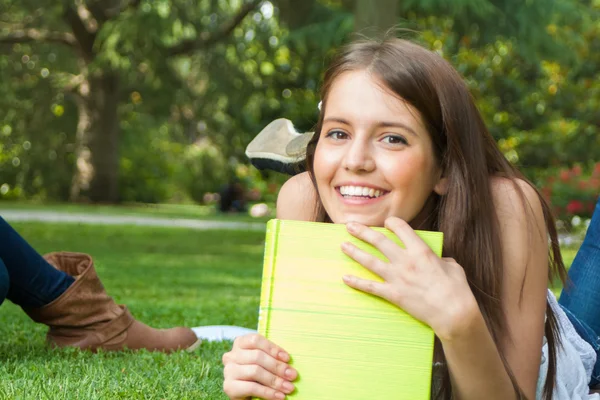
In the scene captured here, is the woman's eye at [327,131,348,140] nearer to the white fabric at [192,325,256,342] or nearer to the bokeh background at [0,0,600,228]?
the white fabric at [192,325,256,342]

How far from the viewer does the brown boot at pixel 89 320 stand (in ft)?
10.1

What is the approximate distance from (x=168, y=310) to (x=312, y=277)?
129 inches

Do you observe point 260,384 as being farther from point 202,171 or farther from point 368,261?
point 202,171

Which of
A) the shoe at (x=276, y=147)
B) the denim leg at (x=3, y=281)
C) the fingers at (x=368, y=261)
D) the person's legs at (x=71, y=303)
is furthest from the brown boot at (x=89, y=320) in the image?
the fingers at (x=368, y=261)

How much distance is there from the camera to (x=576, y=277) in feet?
9.39

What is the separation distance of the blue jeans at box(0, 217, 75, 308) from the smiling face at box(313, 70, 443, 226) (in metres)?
1.47

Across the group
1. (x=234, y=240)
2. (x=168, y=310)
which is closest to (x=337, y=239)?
(x=168, y=310)

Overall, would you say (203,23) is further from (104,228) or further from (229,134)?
(229,134)

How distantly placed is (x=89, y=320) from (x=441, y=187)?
1.78 meters

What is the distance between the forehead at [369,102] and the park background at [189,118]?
1.07 m

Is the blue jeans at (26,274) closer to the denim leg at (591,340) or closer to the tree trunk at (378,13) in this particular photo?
the denim leg at (591,340)

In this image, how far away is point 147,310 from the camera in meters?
4.61

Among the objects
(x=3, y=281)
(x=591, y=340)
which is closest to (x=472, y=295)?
(x=591, y=340)

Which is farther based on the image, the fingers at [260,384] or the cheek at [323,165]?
the cheek at [323,165]
